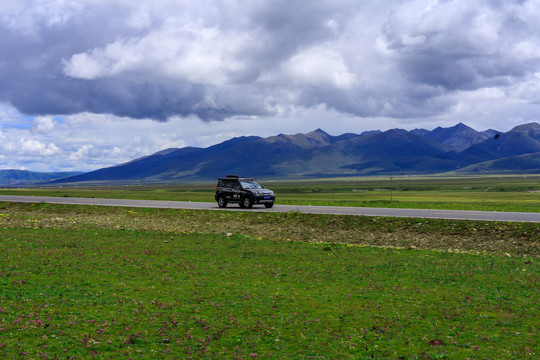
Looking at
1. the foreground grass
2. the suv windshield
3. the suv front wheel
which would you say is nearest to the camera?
the foreground grass

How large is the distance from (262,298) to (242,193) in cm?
3077

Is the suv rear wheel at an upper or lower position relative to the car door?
lower

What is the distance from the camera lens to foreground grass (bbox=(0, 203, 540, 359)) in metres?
9.17

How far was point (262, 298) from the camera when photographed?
12.5 m

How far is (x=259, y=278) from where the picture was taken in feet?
49.2

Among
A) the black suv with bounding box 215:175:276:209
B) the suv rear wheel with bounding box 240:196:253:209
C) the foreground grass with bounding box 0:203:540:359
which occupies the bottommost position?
the foreground grass with bounding box 0:203:540:359

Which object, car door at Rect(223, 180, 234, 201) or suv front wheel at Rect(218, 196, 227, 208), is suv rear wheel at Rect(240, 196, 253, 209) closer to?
car door at Rect(223, 180, 234, 201)

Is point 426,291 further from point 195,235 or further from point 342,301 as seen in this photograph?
point 195,235

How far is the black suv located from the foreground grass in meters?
17.8

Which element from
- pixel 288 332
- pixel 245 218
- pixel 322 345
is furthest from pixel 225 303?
pixel 245 218

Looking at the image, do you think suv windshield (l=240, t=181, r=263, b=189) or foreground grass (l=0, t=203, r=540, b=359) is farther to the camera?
suv windshield (l=240, t=181, r=263, b=189)

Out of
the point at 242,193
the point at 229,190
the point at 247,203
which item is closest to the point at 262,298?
the point at 247,203

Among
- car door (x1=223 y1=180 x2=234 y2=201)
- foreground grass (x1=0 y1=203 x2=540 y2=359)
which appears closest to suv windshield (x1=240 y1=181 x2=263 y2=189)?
car door (x1=223 y1=180 x2=234 y2=201)

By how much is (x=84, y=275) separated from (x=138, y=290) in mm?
2566
